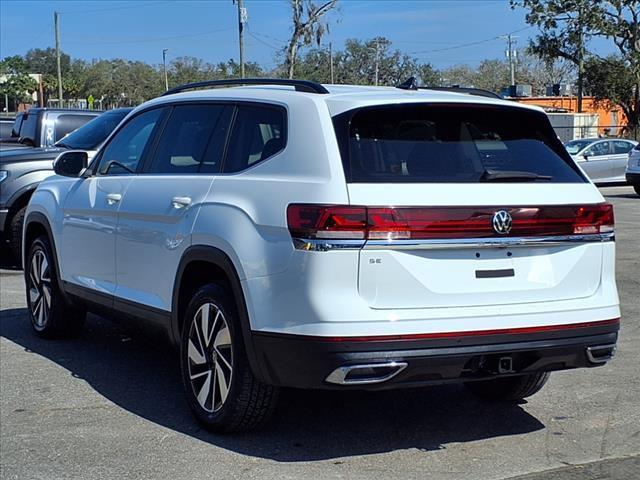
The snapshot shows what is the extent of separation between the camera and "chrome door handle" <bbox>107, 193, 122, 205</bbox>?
609 cm

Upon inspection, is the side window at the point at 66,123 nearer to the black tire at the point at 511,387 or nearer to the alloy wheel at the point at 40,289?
the alloy wheel at the point at 40,289

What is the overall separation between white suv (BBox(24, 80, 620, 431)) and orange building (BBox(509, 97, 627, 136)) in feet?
136

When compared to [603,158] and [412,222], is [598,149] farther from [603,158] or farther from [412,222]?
[412,222]

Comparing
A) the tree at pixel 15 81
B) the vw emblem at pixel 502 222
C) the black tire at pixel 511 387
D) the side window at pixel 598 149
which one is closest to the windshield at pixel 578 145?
the side window at pixel 598 149

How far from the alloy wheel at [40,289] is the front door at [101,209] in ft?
1.48

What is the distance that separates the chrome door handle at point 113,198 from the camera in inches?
240

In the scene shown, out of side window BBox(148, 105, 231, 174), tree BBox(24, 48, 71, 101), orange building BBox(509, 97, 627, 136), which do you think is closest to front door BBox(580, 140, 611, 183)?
orange building BBox(509, 97, 627, 136)

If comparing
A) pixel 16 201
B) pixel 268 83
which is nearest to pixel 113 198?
pixel 268 83

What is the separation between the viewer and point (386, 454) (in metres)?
4.85

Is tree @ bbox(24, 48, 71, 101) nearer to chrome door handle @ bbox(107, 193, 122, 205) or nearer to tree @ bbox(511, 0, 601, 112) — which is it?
tree @ bbox(511, 0, 601, 112)

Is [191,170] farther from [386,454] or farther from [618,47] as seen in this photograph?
[618,47]

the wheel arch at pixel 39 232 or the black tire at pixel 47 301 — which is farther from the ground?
the wheel arch at pixel 39 232

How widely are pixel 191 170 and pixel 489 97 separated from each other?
175 centimetres

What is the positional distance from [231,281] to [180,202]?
0.80 meters
